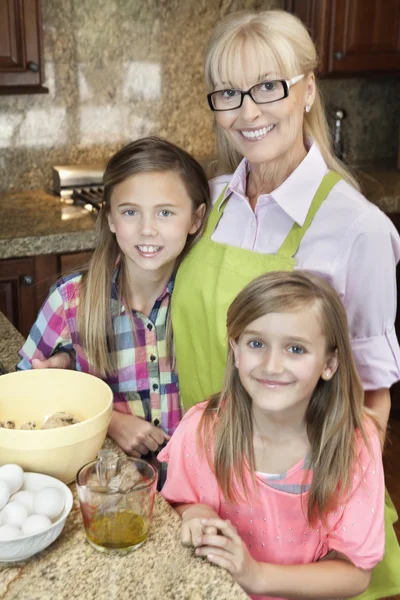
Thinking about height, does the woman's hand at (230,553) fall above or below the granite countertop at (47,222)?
below

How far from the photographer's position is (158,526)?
42.7 inches

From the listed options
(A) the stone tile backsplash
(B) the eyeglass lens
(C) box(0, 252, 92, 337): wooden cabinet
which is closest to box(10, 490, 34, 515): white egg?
(B) the eyeglass lens

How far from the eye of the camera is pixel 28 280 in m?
2.61

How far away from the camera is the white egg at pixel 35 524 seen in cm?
98

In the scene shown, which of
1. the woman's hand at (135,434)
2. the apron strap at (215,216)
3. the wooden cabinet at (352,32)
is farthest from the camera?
the wooden cabinet at (352,32)

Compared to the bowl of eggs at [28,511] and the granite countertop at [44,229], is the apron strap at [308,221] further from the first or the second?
the granite countertop at [44,229]

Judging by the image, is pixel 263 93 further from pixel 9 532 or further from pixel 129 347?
pixel 9 532

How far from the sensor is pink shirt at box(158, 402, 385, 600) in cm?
118

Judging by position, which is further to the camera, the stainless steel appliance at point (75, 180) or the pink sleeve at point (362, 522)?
the stainless steel appliance at point (75, 180)

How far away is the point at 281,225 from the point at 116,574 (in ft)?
2.45

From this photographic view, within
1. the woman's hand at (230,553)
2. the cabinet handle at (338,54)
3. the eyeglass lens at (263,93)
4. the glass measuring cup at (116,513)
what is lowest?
the woman's hand at (230,553)

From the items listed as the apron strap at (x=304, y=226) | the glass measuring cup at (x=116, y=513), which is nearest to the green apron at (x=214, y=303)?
the apron strap at (x=304, y=226)

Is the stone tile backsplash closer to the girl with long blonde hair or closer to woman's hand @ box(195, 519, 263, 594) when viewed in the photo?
the girl with long blonde hair

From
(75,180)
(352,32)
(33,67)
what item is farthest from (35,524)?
(352,32)
